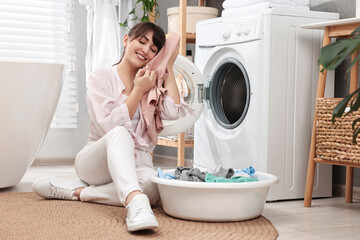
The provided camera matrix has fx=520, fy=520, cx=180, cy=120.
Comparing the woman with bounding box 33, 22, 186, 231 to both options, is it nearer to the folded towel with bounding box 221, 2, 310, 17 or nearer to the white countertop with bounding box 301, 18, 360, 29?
the folded towel with bounding box 221, 2, 310, 17

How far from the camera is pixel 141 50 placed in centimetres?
214

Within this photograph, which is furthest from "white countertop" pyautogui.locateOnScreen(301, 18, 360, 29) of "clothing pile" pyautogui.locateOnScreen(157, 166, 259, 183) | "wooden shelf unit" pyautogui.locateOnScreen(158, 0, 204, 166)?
"wooden shelf unit" pyautogui.locateOnScreen(158, 0, 204, 166)

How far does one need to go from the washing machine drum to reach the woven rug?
0.72 m

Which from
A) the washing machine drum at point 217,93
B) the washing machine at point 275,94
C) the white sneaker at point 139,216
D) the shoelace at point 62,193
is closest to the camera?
the white sneaker at point 139,216

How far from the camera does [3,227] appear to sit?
1747 mm

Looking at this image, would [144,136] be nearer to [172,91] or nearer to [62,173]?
[172,91]

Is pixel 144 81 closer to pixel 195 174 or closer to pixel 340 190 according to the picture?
pixel 195 174

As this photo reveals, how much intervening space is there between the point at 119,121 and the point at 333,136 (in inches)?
34.7

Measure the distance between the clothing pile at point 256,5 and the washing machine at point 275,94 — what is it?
0.27ft

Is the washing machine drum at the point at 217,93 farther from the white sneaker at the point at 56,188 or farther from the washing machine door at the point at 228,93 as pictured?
the white sneaker at the point at 56,188

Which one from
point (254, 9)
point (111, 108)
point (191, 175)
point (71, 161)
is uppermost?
point (254, 9)

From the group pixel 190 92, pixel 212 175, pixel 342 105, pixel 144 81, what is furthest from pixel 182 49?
pixel 342 105

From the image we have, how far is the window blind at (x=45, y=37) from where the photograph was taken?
146 inches

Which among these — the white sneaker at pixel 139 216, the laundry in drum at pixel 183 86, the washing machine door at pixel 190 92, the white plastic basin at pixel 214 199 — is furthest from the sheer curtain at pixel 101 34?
the white sneaker at pixel 139 216
